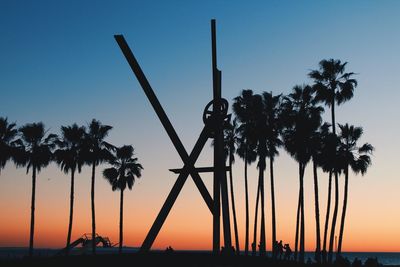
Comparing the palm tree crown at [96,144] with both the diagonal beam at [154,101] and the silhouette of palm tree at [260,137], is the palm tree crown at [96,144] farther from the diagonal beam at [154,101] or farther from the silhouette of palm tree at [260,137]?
the diagonal beam at [154,101]

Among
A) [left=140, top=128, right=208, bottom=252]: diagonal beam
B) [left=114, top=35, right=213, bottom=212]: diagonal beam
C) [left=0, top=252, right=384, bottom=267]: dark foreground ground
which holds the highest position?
[left=114, top=35, right=213, bottom=212]: diagonal beam

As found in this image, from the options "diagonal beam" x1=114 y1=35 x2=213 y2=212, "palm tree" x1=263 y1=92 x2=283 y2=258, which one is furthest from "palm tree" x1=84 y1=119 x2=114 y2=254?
"diagonal beam" x1=114 y1=35 x2=213 y2=212

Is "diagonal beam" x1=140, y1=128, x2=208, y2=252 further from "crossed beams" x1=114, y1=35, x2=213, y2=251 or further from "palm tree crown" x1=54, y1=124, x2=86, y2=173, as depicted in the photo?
"palm tree crown" x1=54, y1=124, x2=86, y2=173

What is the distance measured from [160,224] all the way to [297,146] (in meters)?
27.3

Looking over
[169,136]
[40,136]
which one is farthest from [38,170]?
[169,136]

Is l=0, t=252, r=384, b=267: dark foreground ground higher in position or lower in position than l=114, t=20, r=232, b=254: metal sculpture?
lower

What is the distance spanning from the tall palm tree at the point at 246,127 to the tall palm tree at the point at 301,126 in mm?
3465

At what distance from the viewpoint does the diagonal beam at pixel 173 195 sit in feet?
75.9

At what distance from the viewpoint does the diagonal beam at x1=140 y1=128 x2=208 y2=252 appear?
23.1m

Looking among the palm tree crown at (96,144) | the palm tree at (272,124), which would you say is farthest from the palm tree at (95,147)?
the palm tree at (272,124)

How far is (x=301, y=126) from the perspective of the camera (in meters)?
48.2

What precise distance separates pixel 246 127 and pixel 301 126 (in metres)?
5.84

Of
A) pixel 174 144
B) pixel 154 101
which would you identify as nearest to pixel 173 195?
pixel 174 144

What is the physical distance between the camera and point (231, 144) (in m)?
55.8
